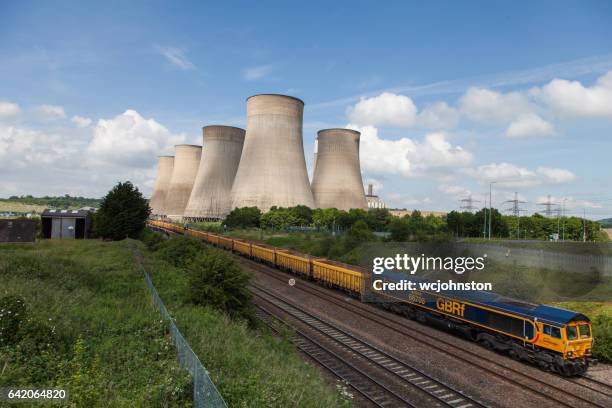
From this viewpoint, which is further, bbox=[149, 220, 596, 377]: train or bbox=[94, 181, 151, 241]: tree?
bbox=[94, 181, 151, 241]: tree

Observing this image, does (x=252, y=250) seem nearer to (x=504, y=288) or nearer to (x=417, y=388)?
(x=504, y=288)

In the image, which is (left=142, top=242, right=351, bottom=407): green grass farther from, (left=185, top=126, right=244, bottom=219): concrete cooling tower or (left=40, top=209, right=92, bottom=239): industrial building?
(left=185, top=126, right=244, bottom=219): concrete cooling tower

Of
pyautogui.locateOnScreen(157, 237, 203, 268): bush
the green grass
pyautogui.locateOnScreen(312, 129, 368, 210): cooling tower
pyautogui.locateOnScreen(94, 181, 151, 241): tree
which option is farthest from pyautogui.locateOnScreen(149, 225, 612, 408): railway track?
pyautogui.locateOnScreen(312, 129, 368, 210): cooling tower

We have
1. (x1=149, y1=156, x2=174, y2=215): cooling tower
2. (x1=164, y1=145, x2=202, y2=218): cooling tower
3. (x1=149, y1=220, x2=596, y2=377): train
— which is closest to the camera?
(x1=149, y1=220, x2=596, y2=377): train

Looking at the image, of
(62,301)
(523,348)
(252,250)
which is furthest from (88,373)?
(252,250)

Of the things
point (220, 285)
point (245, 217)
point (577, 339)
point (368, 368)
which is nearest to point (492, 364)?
point (577, 339)

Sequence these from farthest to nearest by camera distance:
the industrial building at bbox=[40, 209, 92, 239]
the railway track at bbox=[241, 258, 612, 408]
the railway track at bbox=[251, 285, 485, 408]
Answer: the industrial building at bbox=[40, 209, 92, 239] → the railway track at bbox=[241, 258, 612, 408] → the railway track at bbox=[251, 285, 485, 408]

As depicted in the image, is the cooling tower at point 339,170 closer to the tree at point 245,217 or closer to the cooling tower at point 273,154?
the cooling tower at point 273,154

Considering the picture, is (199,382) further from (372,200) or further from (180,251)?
(372,200)
